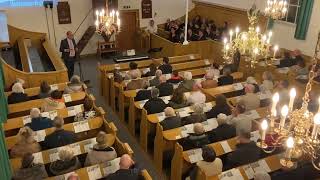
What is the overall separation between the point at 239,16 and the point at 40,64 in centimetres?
749

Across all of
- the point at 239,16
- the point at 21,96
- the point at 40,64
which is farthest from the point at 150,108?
the point at 239,16

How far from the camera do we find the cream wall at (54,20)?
12141 millimetres

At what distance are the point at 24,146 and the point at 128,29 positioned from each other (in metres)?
9.48

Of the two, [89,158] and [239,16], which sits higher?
[239,16]

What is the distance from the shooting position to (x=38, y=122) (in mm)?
6125

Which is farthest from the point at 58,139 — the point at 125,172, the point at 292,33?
the point at 292,33

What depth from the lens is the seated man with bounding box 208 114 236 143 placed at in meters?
6.02

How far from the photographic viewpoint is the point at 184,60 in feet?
35.2

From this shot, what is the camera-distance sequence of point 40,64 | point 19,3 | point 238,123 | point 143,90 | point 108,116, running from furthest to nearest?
point 19,3
point 40,64
point 108,116
point 143,90
point 238,123

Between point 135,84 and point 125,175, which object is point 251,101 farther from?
point 125,175

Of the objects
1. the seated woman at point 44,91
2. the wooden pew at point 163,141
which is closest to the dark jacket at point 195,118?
the wooden pew at point 163,141

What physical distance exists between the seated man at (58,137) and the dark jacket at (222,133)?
8.51ft

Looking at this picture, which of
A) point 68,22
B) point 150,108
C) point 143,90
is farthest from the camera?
point 68,22

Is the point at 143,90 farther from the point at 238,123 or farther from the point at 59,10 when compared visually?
the point at 59,10
